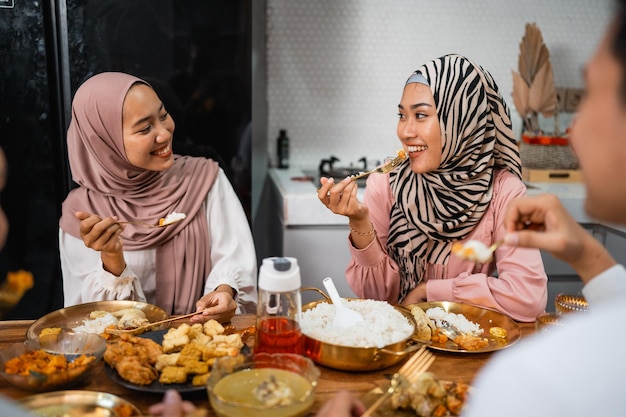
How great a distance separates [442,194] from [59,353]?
1195 mm

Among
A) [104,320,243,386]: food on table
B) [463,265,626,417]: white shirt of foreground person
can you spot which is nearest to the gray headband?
[104,320,243,386]: food on table

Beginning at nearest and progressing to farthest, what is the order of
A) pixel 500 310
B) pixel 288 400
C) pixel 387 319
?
pixel 288 400, pixel 387 319, pixel 500 310

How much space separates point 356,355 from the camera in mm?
1063

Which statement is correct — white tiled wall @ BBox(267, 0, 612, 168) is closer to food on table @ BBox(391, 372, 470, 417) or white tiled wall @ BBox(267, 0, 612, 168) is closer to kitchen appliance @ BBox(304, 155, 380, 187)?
kitchen appliance @ BBox(304, 155, 380, 187)

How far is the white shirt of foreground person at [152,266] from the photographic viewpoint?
1632mm

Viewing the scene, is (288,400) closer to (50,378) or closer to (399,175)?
(50,378)

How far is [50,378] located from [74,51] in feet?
5.19

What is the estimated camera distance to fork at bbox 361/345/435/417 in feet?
3.14

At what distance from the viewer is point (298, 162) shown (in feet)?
11.1

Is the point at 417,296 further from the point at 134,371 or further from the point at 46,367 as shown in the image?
the point at 46,367

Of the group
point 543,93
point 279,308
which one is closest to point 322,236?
point 279,308

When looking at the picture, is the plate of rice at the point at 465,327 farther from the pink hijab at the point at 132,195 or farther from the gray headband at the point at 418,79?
the pink hijab at the point at 132,195

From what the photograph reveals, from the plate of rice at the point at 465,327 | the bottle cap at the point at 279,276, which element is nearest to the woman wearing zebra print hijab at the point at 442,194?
the plate of rice at the point at 465,327

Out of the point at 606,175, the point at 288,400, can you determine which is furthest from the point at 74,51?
the point at 606,175
